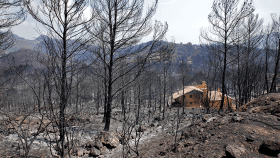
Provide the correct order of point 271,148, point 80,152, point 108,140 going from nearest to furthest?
1. point 271,148
2. point 80,152
3. point 108,140

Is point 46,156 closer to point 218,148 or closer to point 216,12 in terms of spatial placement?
point 218,148

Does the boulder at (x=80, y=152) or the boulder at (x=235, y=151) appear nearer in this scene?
the boulder at (x=235, y=151)

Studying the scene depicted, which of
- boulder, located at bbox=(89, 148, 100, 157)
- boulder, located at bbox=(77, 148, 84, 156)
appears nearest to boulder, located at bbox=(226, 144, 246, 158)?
boulder, located at bbox=(89, 148, 100, 157)

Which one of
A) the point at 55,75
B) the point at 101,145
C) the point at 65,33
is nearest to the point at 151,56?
the point at 65,33

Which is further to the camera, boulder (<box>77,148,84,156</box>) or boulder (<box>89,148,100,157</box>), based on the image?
boulder (<box>89,148,100,157</box>)

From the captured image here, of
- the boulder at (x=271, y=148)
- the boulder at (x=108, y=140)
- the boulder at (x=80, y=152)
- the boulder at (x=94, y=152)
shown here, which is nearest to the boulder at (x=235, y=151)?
the boulder at (x=271, y=148)

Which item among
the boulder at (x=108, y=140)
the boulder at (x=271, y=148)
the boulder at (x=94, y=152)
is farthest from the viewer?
the boulder at (x=108, y=140)

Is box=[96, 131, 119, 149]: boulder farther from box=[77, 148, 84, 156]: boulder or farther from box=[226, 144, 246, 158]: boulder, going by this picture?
box=[226, 144, 246, 158]: boulder

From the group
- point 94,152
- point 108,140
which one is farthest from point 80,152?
point 108,140

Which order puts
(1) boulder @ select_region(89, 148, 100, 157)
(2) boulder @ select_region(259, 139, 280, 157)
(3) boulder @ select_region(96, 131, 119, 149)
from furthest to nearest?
(3) boulder @ select_region(96, 131, 119, 149), (1) boulder @ select_region(89, 148, 100, 157), (2) boulder @ select_region(259, 139, 280, 157)

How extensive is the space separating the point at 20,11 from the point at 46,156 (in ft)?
17.4

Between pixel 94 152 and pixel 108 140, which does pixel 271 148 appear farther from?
pixel 108 140

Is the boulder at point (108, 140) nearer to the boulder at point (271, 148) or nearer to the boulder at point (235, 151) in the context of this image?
the boulder at point (235, 151)

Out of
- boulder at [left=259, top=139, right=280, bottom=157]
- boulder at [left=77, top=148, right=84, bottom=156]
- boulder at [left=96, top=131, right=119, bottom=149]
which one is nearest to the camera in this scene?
boulder at [left=259, top=139, right=280, bottom=157]
